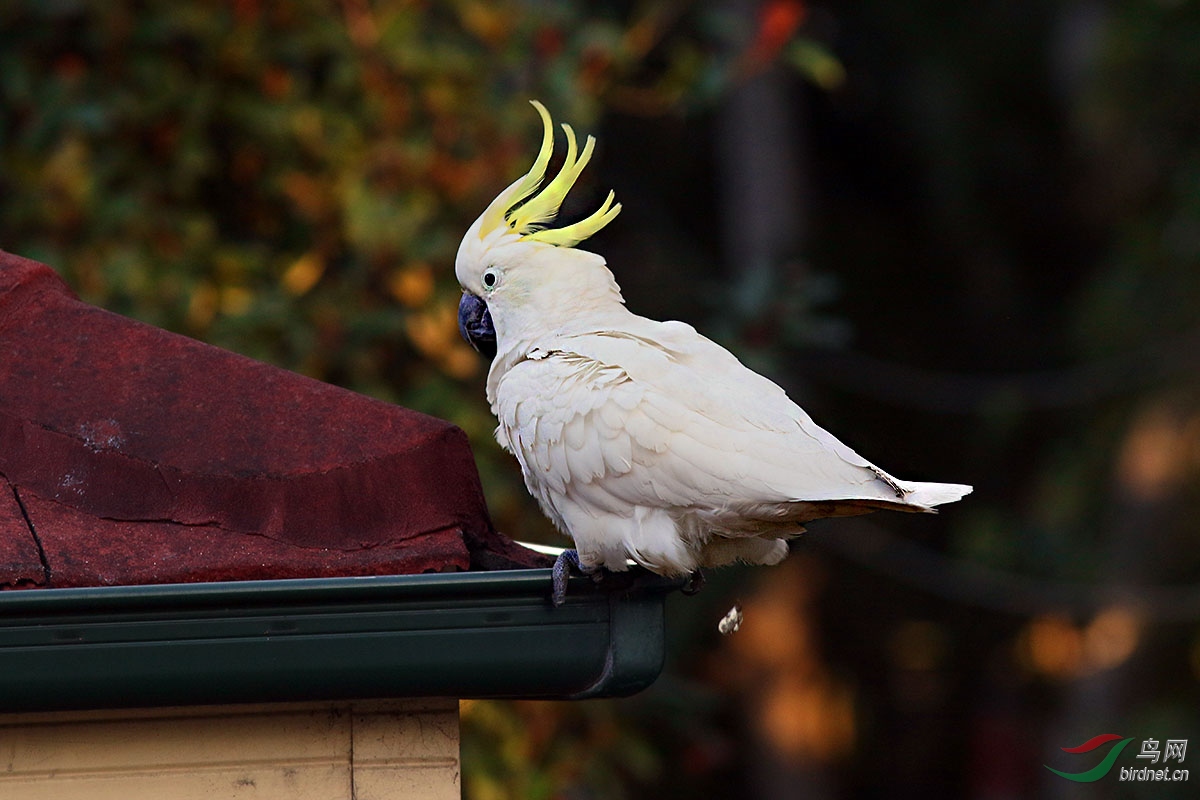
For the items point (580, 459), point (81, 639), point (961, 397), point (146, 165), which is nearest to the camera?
point (81, 639)

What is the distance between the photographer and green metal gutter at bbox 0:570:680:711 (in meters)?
1.40

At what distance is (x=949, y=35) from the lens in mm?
6793

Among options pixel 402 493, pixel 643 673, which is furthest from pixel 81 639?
pixel 643 673

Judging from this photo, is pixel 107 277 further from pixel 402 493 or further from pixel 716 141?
pixel 716 141

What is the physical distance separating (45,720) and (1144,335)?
5.10 metres

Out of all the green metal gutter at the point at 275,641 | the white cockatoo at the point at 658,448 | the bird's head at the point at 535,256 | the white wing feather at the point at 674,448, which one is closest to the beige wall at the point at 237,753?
the green metal gutter at the point at 275,641

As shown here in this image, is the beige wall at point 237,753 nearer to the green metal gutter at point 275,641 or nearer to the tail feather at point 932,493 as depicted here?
the green metal gutter at point 275,641

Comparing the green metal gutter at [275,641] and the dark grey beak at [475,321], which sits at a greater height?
the dark grey beak at [475,321]

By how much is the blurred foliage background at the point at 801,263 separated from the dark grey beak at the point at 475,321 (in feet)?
0.85

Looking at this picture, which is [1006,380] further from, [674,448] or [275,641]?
[275,641]

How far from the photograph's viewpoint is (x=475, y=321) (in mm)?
2244

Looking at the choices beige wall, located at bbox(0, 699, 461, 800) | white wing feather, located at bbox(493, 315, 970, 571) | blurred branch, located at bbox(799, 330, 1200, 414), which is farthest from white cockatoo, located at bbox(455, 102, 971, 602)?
blurred branch, located at bbox(799, 330, 1200, 414)

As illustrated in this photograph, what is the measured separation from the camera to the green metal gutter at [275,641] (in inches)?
55.1

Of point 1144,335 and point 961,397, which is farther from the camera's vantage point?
point 961,397
